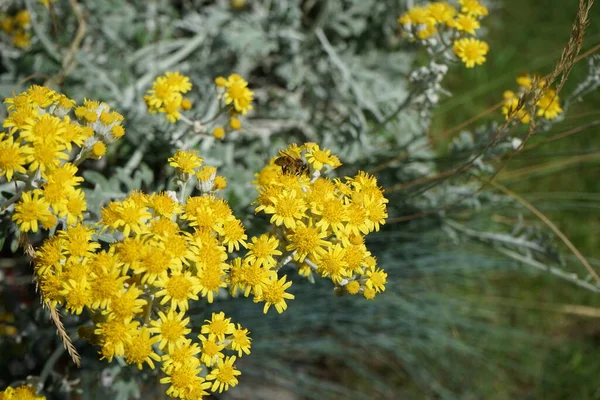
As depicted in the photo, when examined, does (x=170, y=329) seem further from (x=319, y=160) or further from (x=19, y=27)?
(x=19, y=27)

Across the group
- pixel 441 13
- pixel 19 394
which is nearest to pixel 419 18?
pixel 441 13

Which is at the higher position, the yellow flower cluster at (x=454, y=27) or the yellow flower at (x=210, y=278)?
the yellow flower cluster at (x=454, y=27)

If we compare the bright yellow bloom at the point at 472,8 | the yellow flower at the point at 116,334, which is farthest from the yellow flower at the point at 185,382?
the bright yellow bloom at the point at 472,8

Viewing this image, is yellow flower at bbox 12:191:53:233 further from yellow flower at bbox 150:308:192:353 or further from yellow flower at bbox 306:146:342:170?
yellow flower at bbox 306:146:342:170

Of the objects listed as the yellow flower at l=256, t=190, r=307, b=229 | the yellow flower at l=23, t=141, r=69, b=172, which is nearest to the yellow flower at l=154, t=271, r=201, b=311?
the yellow flower at l=256, t=190, r=307, b=229

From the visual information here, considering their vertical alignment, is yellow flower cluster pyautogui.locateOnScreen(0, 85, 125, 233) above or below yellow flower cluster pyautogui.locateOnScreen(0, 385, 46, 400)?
above

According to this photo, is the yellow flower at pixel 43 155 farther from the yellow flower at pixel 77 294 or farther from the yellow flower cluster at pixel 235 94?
the yellow flower cluster at pixel 235 94

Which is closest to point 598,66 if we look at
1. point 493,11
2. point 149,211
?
point 149,211
